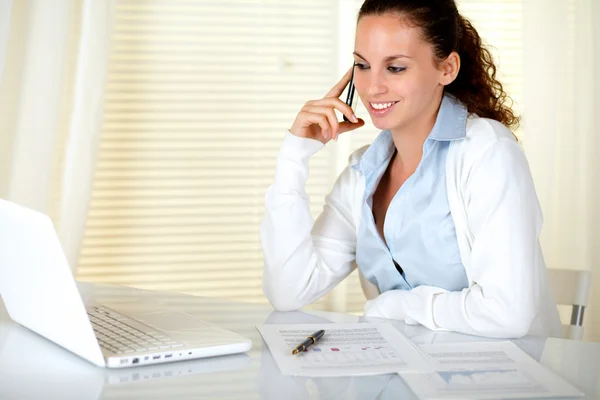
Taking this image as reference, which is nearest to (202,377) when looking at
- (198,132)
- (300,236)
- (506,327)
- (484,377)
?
(484,377)

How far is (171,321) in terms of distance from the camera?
4.56ft

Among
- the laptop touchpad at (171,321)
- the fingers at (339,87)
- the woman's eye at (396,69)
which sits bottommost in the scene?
the laptop touchpad at (171,321)

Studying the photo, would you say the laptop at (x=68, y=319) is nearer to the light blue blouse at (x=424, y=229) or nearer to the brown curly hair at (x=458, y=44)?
the light blue blouse at (x=424, y=229)

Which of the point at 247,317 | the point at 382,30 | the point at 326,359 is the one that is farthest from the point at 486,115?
the point at 326,359

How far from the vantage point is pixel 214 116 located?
3.29 meters

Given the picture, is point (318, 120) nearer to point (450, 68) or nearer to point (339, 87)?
point (339, 87)

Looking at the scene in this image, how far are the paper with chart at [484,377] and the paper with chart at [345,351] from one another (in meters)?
0.03

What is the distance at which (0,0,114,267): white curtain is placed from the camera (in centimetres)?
296

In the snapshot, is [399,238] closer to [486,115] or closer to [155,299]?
[486,115]

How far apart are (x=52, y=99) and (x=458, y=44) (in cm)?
166

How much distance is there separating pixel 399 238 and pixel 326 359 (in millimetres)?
613

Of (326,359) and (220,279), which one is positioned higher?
(326,359)

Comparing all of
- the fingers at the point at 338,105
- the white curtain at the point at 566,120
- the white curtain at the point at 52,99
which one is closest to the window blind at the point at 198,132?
the white curtain at the point at 52,99

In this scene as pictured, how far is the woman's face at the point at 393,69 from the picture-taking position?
173 centimetres
